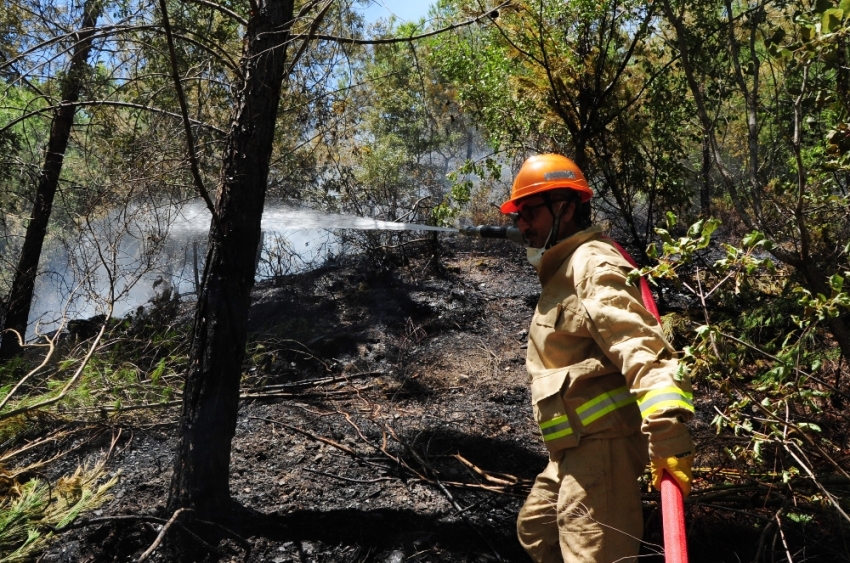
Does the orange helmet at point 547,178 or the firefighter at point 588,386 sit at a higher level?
the orange helmet at point 547,178

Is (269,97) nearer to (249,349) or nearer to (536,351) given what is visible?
(536,351)

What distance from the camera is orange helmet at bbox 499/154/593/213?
2.72 m

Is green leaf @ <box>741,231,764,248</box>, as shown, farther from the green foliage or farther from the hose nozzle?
the green foliage

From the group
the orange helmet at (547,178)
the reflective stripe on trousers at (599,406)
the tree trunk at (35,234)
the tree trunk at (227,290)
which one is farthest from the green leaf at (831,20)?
the tree trunk at (35,234)

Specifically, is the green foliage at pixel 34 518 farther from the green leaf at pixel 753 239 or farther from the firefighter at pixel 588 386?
the green leaf at pixel 753 239

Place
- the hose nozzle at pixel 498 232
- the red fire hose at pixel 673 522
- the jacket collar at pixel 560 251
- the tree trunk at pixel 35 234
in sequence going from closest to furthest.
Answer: the red fire hose at pixel 673 522 → the jacket collar at pixel 560 251 → the hose nozzle at pixel 498 232 → the tree trunk at pixel 35 234

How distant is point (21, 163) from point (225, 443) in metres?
5.33

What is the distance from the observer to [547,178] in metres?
2.73

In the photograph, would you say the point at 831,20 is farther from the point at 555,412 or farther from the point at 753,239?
the point at 555,412

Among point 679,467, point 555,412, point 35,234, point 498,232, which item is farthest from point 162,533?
point 35,234

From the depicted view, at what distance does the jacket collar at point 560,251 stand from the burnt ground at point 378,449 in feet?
3.66

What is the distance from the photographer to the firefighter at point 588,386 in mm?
2133

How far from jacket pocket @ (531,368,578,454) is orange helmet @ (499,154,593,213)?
2.56ft

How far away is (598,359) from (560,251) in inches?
19.0
